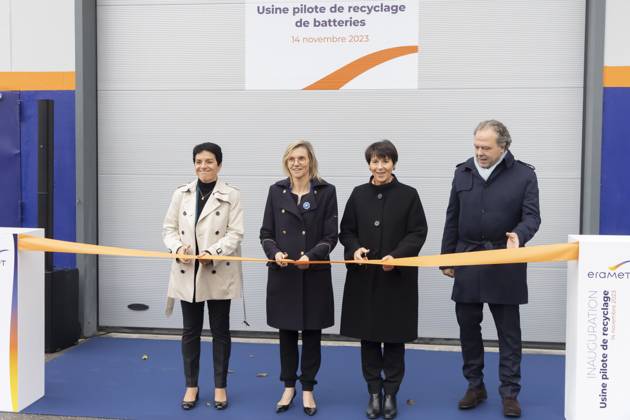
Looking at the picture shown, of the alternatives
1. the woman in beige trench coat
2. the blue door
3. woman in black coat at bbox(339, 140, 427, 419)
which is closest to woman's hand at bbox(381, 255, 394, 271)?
woman in black coat at bbox(339, 140, 427, 419)

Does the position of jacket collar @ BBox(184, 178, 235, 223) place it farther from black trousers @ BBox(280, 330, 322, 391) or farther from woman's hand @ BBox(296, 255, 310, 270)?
black trousers @ BBox(280, 330, 322, 391)

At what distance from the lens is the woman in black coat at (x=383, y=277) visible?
457 centimetres

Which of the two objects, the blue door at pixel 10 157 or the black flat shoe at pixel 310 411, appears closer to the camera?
the black flat shoe at pixel 310 411

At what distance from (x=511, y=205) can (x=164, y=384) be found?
2.87 metres

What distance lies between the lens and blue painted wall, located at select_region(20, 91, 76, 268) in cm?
688

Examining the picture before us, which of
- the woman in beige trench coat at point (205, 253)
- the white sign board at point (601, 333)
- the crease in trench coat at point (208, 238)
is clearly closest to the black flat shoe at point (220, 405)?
the woman in beige trench coat at point (205, 253)

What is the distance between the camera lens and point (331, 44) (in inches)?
261

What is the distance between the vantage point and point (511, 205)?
15.0ft

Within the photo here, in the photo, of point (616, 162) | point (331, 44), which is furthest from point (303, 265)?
point (616, 162)

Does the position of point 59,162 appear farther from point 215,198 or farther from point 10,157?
point 215,198

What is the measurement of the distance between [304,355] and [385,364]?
1.78ft

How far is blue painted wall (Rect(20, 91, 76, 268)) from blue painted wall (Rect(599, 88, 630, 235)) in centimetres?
487

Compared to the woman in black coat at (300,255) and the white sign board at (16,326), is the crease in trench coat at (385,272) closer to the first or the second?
the woman in black coat at (300,255)

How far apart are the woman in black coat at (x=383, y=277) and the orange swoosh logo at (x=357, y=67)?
2.12 m
